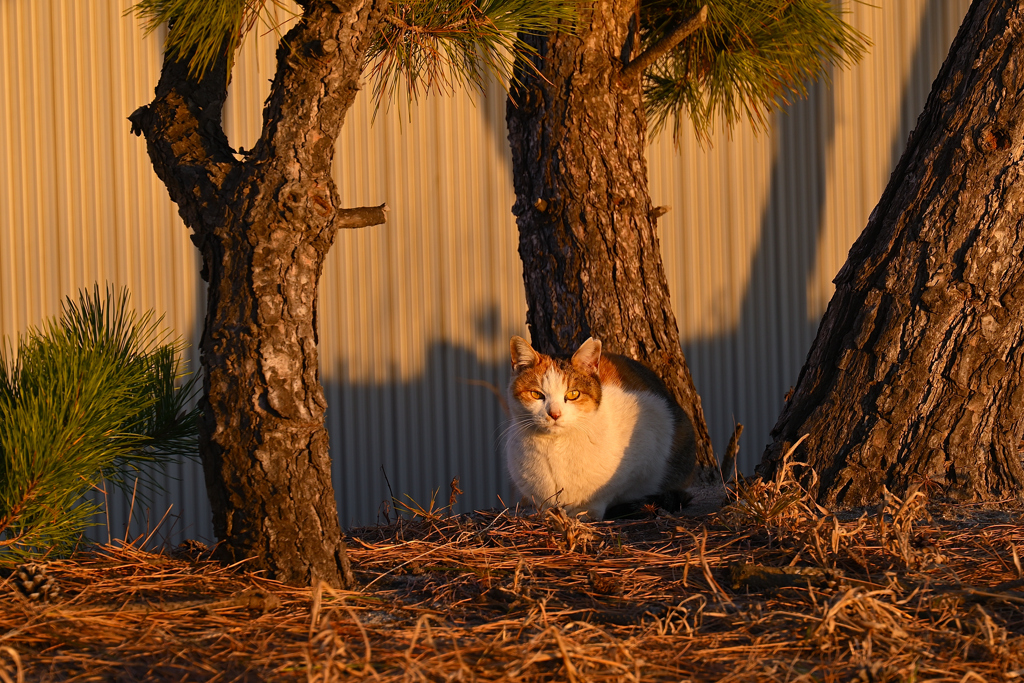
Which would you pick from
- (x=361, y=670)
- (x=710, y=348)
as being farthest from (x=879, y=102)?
(x=361, y=670)

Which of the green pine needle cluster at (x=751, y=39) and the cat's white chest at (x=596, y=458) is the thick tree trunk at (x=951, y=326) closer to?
the cat's white chest at (x=596, y=458)

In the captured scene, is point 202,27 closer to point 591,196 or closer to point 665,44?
point 591,196

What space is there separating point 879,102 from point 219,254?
14.0 ft

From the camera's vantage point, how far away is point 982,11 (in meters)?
1.81

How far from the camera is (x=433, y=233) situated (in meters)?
4.12

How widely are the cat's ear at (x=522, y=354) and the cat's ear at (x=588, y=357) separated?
103mm

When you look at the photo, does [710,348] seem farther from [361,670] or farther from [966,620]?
[361,670]

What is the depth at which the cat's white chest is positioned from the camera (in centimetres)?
197

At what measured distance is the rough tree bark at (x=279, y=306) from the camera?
4.19 ft

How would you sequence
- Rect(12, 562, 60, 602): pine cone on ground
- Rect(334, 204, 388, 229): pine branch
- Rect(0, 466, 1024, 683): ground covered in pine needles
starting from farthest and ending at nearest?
Rect(334, 204, 388, 229): pine branch
Rect(12, 562, 60, 602): pine cone on ground
Rect(0, 466, 1024, 683): ground covered in pine needles

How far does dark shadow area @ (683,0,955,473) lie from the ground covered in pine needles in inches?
112

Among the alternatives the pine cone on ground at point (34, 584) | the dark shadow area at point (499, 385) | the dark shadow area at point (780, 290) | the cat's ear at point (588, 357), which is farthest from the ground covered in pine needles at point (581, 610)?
the dark shadow area at point (780, 290)

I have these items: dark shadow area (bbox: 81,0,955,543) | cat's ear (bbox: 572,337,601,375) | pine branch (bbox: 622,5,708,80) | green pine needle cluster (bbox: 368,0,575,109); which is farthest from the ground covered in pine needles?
dark shadow area (bbox: 81,0,955,543)

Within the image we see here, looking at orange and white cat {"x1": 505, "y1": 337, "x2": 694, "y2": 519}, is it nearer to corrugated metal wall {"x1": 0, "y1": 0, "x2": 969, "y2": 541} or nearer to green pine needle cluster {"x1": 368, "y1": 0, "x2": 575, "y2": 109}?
green pine needle cluster {"x1": 368, "y1": 0, "x2": 575, "y2": 109}
